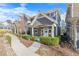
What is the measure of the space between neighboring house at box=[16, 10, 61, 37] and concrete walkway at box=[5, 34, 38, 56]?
0.15 metres

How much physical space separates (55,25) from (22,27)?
34 centimetres

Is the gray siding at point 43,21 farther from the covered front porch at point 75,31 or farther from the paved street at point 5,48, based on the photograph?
the paved street at point 5,48

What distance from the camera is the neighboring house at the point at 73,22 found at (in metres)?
3.11

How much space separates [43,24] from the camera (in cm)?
316

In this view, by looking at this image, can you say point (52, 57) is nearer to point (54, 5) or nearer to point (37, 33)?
point (37, 33)

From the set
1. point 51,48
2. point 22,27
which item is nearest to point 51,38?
point 51,48

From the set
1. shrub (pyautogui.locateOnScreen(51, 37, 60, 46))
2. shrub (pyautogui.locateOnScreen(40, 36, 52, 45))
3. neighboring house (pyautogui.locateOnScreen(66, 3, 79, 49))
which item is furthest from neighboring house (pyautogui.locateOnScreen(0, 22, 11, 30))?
neighboring house (pyautogui.locateOnScreen(66, 3, 79, 49))

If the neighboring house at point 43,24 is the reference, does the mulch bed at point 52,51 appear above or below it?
below

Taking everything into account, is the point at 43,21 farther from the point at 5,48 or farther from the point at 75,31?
the point at 5,48

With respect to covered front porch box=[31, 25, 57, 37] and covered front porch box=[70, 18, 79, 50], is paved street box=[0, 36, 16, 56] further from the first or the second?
covered front porch box=[70, 18, 79, 50]

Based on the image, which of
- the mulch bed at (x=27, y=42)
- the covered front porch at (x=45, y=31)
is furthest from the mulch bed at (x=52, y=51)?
the covered front porch at (x=45, y=31)

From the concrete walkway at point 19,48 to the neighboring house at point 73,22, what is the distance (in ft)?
1.40

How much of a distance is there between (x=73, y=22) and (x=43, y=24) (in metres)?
0.31

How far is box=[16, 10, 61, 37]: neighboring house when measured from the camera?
3141 millimetres
